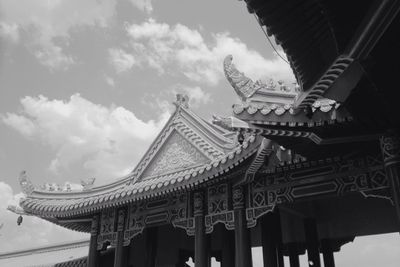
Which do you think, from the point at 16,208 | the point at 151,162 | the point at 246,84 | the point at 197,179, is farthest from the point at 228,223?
the point at 16,208

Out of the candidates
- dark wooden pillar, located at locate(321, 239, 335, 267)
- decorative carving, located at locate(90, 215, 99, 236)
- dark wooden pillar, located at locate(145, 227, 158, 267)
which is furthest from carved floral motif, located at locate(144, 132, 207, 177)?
dark wooden pillar, located at locate(321, 239, 335, 267)

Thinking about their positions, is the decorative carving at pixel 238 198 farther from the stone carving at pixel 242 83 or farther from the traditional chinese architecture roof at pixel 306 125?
the stone carving at pixel 242 83

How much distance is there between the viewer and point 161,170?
1145cm

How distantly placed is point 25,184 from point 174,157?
213 inches

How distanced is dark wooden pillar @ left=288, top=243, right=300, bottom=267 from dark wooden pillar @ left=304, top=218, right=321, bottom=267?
A: 144cm

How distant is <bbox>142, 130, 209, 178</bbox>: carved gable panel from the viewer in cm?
1091

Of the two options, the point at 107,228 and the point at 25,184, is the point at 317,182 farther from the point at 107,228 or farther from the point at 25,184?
the point at 25,184

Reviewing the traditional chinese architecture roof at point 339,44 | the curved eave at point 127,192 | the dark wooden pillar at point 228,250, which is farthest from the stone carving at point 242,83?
the dark wooden pillar at point 228,250

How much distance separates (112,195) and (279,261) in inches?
178

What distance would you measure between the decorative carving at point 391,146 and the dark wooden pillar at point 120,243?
702 centimetres

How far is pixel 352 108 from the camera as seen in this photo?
5480 millimetres

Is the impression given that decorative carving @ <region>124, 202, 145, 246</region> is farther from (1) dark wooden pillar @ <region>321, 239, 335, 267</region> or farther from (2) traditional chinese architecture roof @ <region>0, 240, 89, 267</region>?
(2) traditional chinese architecture roof @ <region>0, 240, 89, 267</region>

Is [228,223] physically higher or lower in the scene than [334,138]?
lower

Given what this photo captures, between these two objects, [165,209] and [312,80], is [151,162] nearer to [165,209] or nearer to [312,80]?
[165,209]
